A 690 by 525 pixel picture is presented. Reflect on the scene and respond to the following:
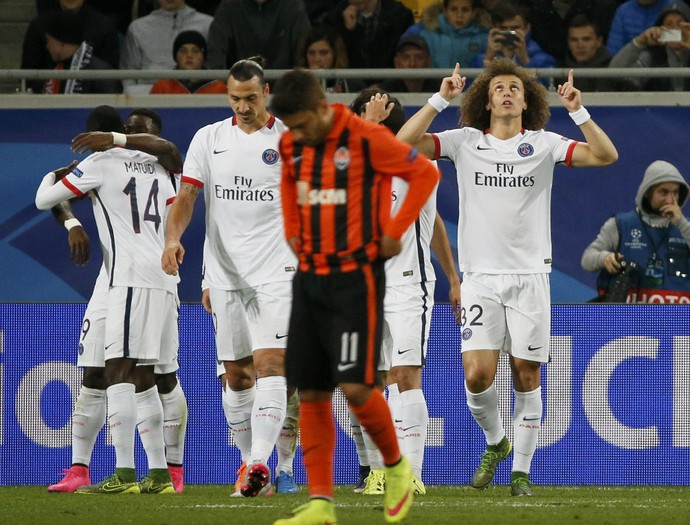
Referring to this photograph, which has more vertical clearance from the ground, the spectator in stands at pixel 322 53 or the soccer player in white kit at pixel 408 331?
the spectator in stands at pixel 322 53

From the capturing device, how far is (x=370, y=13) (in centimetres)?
1312

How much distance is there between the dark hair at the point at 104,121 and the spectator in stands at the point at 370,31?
13.8ft

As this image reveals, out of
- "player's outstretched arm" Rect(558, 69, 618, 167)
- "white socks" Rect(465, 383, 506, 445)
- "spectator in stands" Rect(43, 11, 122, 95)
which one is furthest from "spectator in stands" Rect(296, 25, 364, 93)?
"white socks" Rect(465, 383, 506, 445)

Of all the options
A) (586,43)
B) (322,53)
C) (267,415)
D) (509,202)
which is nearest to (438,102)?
(509,202)

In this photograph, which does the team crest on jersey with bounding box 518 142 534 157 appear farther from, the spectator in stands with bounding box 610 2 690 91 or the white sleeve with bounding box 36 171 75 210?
the spectator in stands with bounding box 610 2 690 91

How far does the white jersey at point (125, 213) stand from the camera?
8734 mm

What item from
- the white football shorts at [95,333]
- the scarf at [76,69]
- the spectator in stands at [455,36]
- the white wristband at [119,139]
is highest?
the spectator in stands at [455,36]

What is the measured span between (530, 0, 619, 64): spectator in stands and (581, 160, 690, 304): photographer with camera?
2.38 m

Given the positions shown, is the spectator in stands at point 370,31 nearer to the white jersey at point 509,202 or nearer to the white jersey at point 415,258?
the white jersey at point 415,258

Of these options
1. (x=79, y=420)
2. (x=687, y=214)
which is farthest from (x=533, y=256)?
(x=687, y=214)

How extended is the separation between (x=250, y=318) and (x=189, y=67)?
5.20 meters

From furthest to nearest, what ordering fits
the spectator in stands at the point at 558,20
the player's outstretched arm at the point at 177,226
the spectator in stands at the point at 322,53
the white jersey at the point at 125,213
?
the spectator in stands at the point at 558,20 → the spectator in stands at the point at 322,53 → the white jersey at the point at 125,213 → the player's outstretched arm at the point at 177,226

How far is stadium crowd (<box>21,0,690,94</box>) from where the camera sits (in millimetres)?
12570

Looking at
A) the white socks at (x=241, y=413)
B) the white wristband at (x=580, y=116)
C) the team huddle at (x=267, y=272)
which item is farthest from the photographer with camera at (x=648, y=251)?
the white socks at (x=241, y=413)
